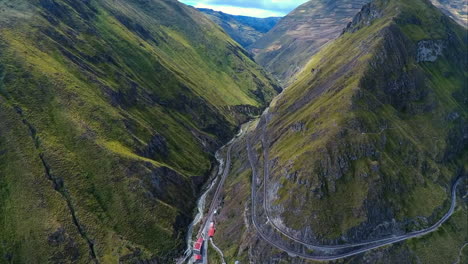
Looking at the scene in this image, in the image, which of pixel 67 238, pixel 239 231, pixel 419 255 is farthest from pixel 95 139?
pixel 419 255

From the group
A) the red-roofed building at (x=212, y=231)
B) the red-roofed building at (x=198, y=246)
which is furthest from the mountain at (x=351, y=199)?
the red-roofed building at (x=198, y=246)

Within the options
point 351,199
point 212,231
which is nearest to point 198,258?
point 212,231

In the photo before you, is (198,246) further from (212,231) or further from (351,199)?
(351,199)

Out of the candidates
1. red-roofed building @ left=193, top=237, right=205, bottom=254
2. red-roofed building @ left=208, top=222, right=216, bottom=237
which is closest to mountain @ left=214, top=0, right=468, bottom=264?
red-roofed building @ left=208, top=222, right=216, bottom=237

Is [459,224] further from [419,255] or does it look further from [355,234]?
[355,234]

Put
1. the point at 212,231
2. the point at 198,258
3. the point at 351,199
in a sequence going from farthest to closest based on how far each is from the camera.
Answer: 1. the point at 212,231
2. the point at 198,258
3. the point at 351,199

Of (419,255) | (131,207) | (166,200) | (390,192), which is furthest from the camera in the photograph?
(166,200)

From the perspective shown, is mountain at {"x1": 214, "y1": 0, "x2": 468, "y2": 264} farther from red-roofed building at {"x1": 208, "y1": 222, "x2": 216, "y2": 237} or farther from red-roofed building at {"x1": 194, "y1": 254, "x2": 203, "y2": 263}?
red-roofed building at {"x1": 194, "y1": 254, "x2": 203, "y2": 263}

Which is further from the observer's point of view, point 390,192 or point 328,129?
point 328,129

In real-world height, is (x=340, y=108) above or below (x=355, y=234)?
above

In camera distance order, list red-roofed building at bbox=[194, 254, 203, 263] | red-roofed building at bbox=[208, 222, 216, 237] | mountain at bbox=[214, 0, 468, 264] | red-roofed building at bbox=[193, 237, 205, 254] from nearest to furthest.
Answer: mountain at bbox=[214, 0, 468, 264] → red-roofed building at bbox=[194, 254, 203, 263] → red-roofed building at bbox=[193, 237, 205, 254] → red-roofed building at bbox=[208, 222, 216, 237]

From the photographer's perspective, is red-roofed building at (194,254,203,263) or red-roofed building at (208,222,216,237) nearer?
red-roofed building at (194,254,203,263)
